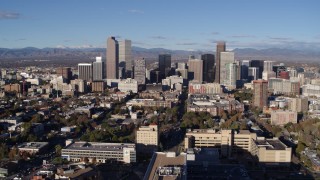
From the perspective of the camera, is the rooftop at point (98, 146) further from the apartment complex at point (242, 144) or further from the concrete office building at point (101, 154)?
the apartment complex at point (242, 144)

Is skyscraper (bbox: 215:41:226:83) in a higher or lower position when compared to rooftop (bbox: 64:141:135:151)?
higher

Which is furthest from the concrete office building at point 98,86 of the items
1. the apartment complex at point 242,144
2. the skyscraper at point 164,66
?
the apartment complex at point 242,144

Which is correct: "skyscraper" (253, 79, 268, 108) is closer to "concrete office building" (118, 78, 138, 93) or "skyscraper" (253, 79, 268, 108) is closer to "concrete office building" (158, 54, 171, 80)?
"concrete office building" (118, 78, 138, 93)

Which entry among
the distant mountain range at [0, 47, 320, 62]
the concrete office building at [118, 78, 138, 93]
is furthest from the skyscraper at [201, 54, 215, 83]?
the distant mountain range at [0, 47, 320, 62]

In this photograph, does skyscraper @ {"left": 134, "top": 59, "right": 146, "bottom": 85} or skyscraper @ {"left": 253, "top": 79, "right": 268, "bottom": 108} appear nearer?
skyscraper @ {"left": 253, "top": 79, "right": 268, "bottom": 108}

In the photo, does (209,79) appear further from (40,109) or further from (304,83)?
(40,109)

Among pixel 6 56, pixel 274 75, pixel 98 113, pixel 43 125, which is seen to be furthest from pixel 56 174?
pixel 6 56
